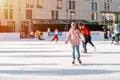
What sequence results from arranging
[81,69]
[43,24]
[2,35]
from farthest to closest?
[43,24], [2,35], [81,69]

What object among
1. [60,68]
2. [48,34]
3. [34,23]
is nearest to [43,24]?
[34,23]

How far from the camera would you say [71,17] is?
7188 centimetres

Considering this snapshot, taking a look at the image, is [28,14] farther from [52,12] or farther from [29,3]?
[52,12]

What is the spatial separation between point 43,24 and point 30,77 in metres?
55.7

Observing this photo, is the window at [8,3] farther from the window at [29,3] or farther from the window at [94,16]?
the window at [94,16]

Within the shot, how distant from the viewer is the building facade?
66375 millimetres

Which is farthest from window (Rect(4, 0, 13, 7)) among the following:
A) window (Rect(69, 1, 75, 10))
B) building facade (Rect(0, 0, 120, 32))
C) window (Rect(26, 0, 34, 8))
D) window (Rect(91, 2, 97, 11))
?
window (Rect(91, 2, 97, 11))

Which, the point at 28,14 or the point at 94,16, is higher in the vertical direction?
the point at 28,14

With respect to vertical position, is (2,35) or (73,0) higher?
(73,0)

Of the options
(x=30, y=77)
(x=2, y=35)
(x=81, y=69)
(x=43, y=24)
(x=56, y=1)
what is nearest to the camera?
(x=30, y=77)

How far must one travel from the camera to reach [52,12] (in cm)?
7012

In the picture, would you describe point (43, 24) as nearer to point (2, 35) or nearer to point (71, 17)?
point (71, 17)

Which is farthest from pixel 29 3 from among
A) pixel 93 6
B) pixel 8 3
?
pixel 93 6

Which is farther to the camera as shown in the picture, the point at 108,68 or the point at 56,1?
the point at 56,1
